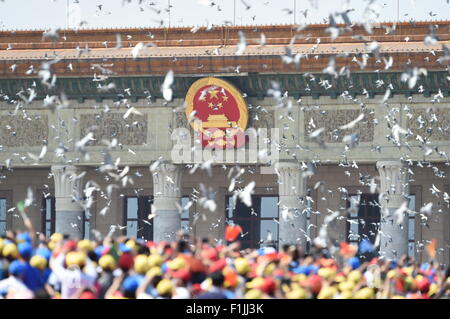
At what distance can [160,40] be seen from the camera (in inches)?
1906

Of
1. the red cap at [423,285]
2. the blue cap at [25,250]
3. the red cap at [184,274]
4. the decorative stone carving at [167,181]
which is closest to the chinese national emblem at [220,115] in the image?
the decorative stone carving at [167,181]

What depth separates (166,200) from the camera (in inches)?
1866

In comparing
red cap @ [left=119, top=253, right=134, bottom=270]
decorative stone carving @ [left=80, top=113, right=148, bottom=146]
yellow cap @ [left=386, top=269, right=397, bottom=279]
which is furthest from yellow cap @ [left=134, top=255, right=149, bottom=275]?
decorative stone carving @ [left=80, top=113, right=148, bottom=146]

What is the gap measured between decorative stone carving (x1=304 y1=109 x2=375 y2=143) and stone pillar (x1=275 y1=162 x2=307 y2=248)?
1.39 m

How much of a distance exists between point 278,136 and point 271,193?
6.08m

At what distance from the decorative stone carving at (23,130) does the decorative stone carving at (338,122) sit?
9.00 metres

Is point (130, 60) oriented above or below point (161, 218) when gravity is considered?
above

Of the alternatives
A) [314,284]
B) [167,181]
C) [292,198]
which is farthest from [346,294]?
[167,181]

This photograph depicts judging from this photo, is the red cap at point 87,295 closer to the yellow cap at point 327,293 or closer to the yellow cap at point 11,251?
the yellow cap at point 11,251

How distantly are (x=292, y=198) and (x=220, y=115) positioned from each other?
3.60m

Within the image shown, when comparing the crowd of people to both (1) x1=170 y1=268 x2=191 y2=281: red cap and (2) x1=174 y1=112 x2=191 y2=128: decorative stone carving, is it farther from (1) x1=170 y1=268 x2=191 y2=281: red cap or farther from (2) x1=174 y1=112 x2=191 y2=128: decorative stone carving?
(2) x1=174 y1=112 x2=191 y2=128: decorative stone carving
